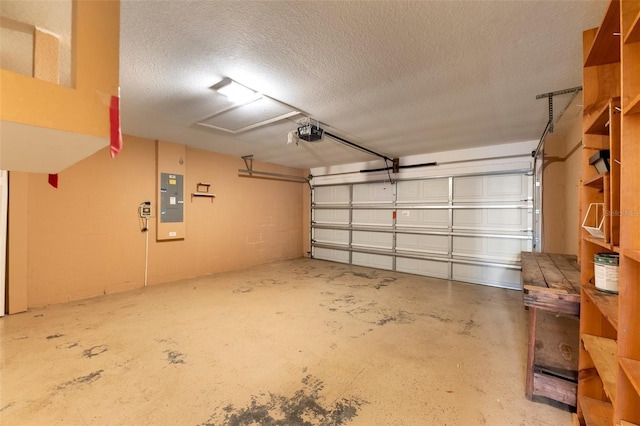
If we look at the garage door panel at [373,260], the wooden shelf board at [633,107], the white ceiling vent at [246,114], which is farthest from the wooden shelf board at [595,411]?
the garage door panel at [373,260]

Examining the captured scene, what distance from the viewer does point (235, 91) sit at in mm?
2490

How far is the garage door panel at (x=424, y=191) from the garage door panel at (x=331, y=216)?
1445 millimetres

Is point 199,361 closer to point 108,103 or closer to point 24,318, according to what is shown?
point 108,103

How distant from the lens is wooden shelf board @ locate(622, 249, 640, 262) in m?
0.88

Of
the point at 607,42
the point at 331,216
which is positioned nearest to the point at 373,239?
the point at 331,216

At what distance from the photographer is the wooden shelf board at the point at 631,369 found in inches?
34.6

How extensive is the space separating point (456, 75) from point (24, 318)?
17.0ft

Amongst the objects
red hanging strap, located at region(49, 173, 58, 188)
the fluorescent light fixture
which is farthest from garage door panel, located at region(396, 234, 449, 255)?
red hanging strap, located at region(49, 173, 58, 188)

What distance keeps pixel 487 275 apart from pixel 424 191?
187cm

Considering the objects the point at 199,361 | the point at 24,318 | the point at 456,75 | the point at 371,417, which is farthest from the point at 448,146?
the point at 24,318

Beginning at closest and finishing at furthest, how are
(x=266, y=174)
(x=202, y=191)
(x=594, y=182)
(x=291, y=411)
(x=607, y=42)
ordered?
(x=607, y=42) < (x=594, y=182) < (x=291, y=411) < (x=202, y=191) < (x=266, y=174)

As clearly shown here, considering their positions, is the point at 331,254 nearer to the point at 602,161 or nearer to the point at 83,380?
the point at 83,380

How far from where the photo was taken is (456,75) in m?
2.22

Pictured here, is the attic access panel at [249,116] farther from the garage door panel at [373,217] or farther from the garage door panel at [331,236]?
the garage door panel at [331,236]
